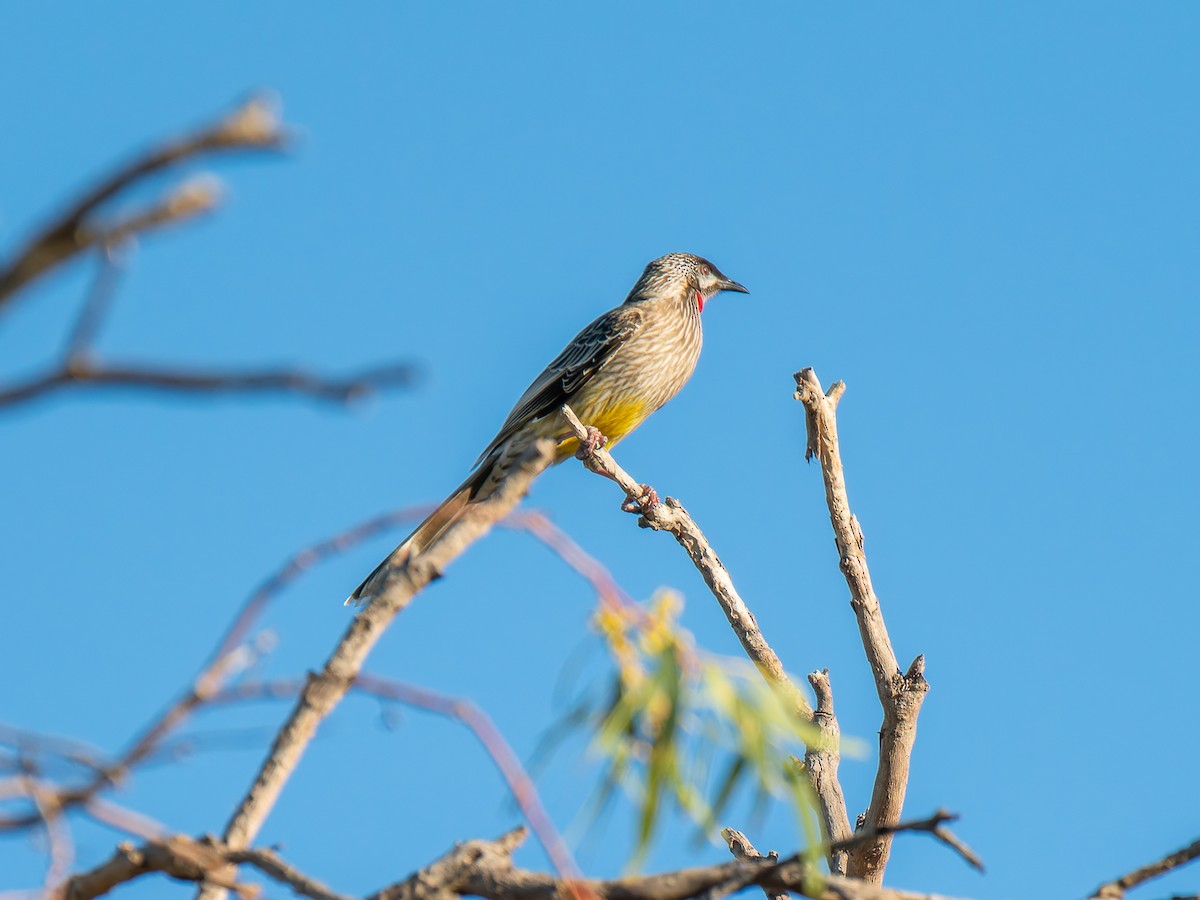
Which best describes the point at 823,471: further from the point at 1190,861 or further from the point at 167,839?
the point at 167,839

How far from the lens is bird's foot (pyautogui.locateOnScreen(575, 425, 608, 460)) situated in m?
7.18

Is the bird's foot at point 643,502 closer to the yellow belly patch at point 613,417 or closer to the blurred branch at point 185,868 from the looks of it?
the yellow belly patch at point 613,417

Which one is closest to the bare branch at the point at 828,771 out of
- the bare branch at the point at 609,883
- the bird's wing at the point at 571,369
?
the bare branch at the point at 609,883

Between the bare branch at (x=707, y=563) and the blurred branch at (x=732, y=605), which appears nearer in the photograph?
the blurred branch at (x=732, y=605)

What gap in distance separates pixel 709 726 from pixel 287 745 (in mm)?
652

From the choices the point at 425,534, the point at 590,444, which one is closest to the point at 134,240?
the point at 425,534

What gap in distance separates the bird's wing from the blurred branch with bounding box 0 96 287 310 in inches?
285

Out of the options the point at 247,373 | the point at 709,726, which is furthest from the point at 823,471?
the point at 247,373

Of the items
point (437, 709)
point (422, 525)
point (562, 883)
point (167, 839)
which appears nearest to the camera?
point (437, 709)

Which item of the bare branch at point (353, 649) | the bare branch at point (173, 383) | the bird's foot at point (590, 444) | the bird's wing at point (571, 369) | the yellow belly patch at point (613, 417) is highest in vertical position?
the bird's wing at point (571, 369)

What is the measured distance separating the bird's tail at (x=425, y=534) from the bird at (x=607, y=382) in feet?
0.04

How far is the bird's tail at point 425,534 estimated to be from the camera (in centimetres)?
554

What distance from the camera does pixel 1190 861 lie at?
2395 millimetres

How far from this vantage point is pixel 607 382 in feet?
27.8
